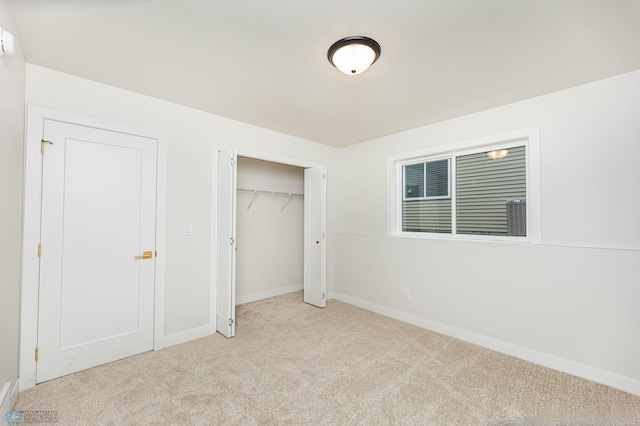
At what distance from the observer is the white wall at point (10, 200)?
5.45 feet

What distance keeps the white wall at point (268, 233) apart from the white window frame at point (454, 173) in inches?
69.1

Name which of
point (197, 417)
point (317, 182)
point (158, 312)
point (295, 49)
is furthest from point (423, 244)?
point (158, 312)

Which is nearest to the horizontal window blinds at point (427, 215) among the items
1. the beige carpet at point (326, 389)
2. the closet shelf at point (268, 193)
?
the beige carpet at point (326, 389)

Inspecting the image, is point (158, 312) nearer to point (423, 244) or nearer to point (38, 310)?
point (38, 310)

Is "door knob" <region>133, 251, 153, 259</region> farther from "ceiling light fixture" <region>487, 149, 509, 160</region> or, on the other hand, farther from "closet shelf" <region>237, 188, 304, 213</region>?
"ceiling light fixture" <region>487, 149, 509, 160</region>

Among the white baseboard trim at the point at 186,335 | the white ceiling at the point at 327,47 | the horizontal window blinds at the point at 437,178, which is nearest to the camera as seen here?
the white ceiling at the point at 327,47

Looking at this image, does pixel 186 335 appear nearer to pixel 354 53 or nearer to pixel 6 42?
pixel 6 42

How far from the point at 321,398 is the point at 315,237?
242cm

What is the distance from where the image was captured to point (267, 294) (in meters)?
4.52

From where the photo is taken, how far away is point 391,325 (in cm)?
340
